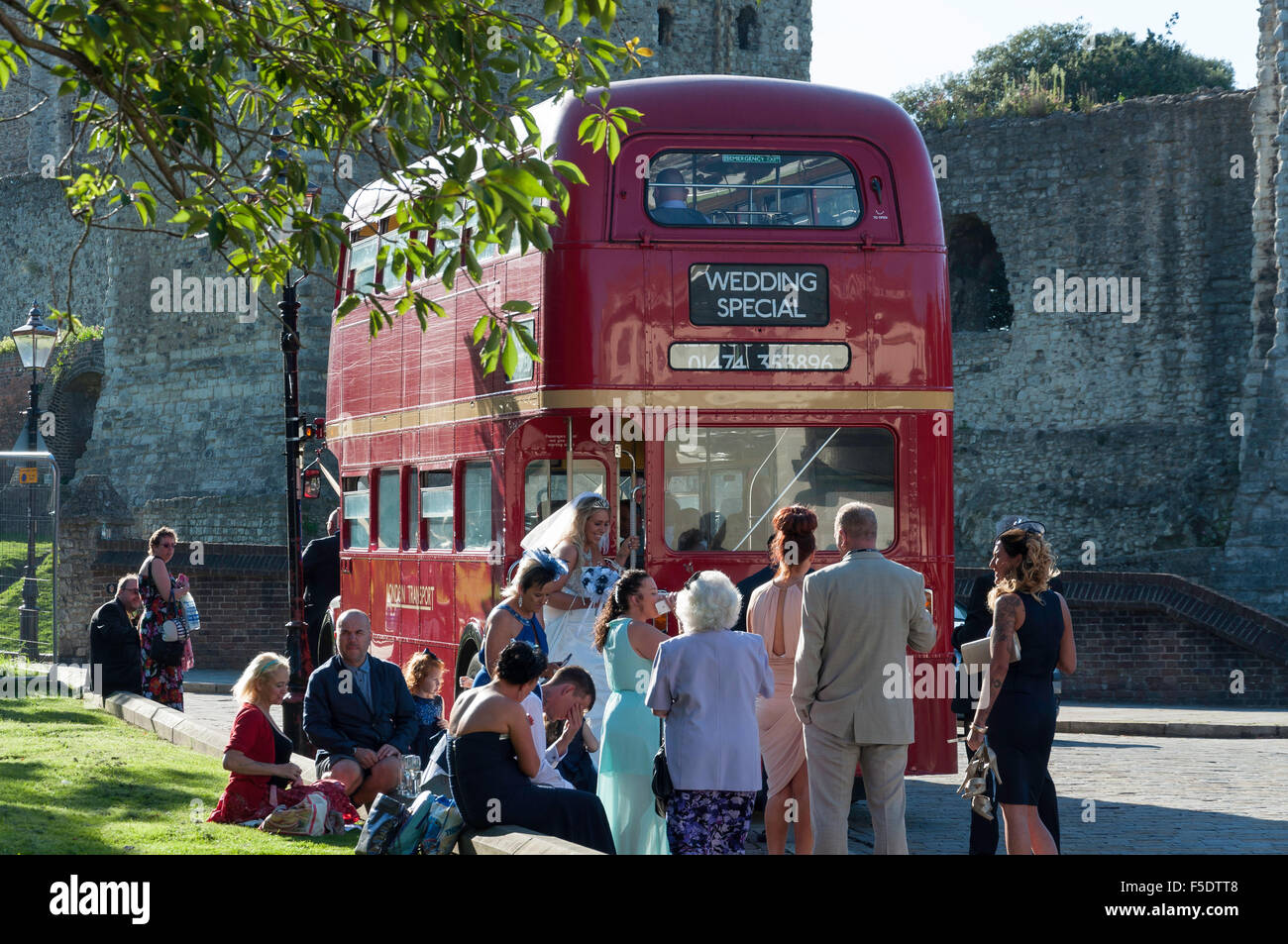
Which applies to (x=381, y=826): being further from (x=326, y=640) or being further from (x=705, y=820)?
(x=326, y=640)

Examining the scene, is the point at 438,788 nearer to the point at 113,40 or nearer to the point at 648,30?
the point at 113,40

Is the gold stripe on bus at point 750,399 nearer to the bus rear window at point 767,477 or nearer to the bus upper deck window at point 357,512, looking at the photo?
the bus rear window at point 767,477

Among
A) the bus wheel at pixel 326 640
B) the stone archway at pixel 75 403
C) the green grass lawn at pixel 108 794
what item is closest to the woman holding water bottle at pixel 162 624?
the green grass lawn at pixel 108 794

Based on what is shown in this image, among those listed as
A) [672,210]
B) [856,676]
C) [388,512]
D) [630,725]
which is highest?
[672,210]

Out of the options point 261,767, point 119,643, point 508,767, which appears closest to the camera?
point 508,767

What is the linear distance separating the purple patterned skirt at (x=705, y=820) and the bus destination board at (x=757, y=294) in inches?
141

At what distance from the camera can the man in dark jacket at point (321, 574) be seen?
51.3ft

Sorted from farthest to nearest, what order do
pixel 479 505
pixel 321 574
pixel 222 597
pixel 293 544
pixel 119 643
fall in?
pixel 222 597, pixel 321 574, pixel 119 643, pixel 293 544, pixel 479 505

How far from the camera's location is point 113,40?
705 centimetres

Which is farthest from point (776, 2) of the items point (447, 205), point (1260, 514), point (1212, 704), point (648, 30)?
point (447, 205)

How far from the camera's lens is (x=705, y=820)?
7340mm

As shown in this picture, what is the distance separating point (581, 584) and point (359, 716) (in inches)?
57.3

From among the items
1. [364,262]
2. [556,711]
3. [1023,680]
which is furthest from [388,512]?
[1023,680]

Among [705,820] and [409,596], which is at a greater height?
[409,596]
